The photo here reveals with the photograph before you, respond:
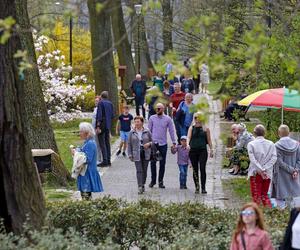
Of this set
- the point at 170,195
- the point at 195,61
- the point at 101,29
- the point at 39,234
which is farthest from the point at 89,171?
the point at 101,29

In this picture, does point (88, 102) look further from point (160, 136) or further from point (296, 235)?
point (296, 235)

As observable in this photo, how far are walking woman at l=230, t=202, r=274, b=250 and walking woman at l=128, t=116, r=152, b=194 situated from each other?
8112 millimetres

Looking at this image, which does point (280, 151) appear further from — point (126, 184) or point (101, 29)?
point (101, 29)

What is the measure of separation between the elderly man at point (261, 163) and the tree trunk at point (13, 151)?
5416 mm

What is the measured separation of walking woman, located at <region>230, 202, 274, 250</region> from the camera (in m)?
9.45

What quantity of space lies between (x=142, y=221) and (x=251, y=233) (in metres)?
2.24

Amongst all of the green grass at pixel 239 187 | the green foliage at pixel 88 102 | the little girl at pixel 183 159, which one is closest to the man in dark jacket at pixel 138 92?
the green foliage at pixel 88 102

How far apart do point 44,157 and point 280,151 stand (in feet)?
16.1

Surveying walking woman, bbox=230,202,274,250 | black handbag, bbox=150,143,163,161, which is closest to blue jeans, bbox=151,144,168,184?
black handbag, bbox=150,143,163,161

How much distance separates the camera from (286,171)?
15406 mm

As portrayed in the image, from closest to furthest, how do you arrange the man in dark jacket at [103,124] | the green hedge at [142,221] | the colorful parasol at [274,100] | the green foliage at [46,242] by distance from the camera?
the green foliage at [46,242] < the green hedge at [142,221] < the colorful parasol at [274,100] < the man in dark jacket at [103,124]

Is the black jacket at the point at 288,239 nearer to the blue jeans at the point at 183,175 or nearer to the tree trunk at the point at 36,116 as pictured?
the blue jeans at the point at 183,175

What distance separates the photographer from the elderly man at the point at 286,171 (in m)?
15.3

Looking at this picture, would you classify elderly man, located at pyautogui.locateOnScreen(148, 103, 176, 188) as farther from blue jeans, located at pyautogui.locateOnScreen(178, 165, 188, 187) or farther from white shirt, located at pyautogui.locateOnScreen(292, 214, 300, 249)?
white shirt, located at pyautogui.locateOnScreen(292, 214, 300, 249)
